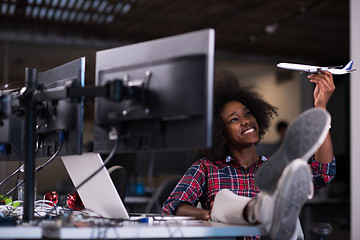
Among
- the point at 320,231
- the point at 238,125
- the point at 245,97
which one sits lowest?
the point at 320,231

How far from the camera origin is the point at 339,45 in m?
8.42

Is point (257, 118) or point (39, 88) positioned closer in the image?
point (39, 88)

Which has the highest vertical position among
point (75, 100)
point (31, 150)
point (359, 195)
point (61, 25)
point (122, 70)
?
point (61, 25)

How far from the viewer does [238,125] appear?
2477 millimetres

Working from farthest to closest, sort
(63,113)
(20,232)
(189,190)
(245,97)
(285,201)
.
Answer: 1. (245,97)
2. (189,190)
3. (63,113)
4. (285,201)
5. (20,232)

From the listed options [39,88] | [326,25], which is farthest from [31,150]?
[326,25]

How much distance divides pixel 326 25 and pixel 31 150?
6.36m

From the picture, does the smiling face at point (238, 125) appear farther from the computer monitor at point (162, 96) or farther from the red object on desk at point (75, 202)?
the computer monitor at point (162, 96)

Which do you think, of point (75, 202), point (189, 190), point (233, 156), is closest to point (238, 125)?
point (233, 156)

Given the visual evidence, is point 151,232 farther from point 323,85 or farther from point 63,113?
point 323,85

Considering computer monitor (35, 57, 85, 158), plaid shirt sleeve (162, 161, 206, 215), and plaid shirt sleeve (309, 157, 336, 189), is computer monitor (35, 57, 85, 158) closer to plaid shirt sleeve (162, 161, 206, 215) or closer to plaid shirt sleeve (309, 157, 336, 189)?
plaid shirt sleeve (162, 161, 206, 215)

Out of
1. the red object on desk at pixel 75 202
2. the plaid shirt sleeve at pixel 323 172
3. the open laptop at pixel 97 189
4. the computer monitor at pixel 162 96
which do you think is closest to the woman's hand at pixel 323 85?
the plaid shirt sleeve at pixel 323 172

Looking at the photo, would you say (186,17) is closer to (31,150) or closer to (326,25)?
(326,25)

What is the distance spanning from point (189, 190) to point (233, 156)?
33cm
